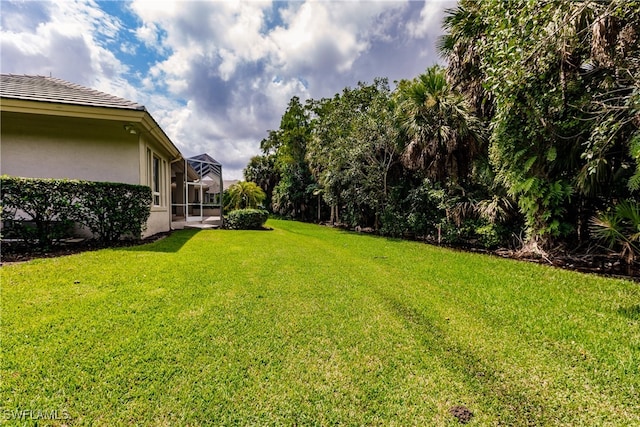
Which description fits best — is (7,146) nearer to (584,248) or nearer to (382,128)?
(382,128)

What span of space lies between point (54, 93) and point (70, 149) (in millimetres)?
1488

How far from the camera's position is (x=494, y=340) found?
118 inches

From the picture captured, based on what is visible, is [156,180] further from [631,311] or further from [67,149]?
[631,311]

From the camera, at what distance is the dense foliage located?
191 inches

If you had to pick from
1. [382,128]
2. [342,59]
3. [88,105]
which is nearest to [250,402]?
[88,105]

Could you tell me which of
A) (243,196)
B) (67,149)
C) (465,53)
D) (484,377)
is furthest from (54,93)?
(465,53)

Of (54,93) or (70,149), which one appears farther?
(70,149)

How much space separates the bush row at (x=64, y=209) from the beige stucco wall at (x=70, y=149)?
4.91 ft

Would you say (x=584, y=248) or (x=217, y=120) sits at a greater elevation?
(x=217, y=120)

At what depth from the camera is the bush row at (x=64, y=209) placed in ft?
18.1

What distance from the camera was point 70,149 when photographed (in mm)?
7574

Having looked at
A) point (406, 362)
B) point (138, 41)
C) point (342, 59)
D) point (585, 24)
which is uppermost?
point (342, 59)

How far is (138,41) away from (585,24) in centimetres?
1151

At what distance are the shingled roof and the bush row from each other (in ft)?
7.59
